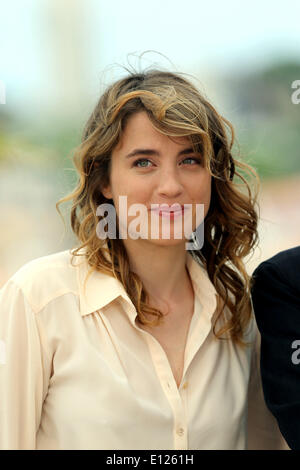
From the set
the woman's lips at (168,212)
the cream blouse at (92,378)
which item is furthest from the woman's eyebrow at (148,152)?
the cream blouse at (92,378)

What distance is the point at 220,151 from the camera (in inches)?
48.6

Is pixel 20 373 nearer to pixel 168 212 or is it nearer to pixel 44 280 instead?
pixel 44 280

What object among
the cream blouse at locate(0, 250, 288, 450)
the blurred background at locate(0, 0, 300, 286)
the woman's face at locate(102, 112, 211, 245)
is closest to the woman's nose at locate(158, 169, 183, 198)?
the woman's face at locate(102, 112, 211, 245)

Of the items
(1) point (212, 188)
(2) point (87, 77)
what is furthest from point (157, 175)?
(2) point (87, 77)

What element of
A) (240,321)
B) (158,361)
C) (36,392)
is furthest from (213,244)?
(36,392)

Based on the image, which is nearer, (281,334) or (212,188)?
(281,334)

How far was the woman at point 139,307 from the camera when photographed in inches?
41.4

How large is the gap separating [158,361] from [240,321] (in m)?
0.25

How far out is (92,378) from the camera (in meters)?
1.06

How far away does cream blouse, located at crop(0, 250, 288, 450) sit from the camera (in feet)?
3.42

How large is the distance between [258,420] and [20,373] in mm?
627

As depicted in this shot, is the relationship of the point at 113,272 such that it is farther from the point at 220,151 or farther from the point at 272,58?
the point at 272,58

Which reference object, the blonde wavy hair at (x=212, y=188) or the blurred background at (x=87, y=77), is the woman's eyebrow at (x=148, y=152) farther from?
the blurred background at (x=87, y=77)

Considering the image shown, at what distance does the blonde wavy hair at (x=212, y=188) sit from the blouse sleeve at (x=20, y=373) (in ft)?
0.64
